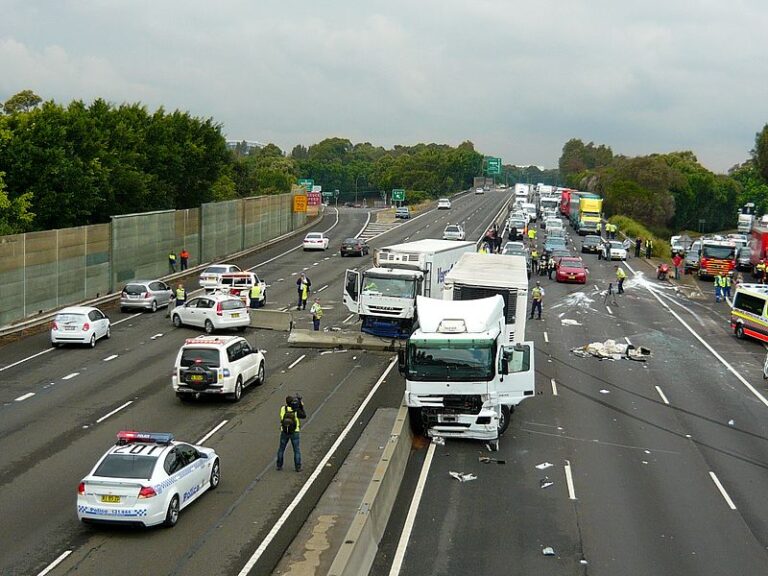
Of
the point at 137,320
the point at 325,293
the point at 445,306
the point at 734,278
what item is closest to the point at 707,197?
the point at 734,278

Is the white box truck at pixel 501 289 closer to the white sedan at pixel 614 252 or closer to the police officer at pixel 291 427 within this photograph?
the police officer at pixel 291 427

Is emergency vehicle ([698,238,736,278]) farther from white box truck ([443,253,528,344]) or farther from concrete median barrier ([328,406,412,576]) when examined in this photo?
concrete median barrier ([328,406,412,576])

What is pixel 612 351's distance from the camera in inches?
1411

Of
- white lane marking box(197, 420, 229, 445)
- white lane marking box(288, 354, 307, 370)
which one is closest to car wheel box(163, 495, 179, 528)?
white lane marking box(197, 420, 229, 445)

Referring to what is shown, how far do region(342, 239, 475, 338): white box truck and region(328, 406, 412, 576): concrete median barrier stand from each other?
43.8 feet

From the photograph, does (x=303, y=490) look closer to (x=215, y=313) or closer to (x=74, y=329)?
(x=74, y=329)

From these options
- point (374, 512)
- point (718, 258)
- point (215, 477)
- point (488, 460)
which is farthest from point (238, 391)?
point (718, 258)

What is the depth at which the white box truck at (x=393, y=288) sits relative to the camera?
3466 cm

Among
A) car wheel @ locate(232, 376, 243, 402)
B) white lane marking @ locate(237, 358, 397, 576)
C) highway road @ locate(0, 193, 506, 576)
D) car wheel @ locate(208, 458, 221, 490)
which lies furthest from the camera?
car wheel @ locate(232, 376, 243, 402)

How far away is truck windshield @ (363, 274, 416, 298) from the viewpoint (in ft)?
114

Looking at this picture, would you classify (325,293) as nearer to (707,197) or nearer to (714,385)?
(714,385)

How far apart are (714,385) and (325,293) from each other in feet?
83.3

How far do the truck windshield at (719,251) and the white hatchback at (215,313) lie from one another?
1354 inches

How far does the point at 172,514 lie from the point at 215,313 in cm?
2250
